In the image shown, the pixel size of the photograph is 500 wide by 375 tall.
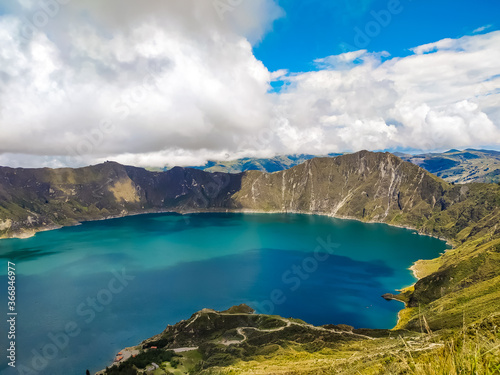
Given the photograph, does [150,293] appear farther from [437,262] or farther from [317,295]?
[437,262]

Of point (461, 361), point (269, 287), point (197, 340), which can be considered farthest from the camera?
point (269, 287)

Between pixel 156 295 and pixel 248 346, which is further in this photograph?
pixel 156 295

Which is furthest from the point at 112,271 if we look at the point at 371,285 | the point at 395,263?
the point at 395,263

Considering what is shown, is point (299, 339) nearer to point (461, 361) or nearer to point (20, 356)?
point (20, 356)

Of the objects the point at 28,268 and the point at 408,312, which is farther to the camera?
the point at 28,268

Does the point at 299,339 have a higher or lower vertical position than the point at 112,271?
lower

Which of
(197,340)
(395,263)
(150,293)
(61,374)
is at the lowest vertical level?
(61,374)

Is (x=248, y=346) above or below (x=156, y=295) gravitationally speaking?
below

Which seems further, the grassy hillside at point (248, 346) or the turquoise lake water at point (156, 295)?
the turquoise lake water at point (156, 295)

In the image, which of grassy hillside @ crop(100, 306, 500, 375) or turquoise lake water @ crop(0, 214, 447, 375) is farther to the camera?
turquoise lake water @ crop(0, 214, 447, 375)

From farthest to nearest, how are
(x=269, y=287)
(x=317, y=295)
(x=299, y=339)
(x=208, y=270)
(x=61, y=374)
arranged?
(x=208, y=270)
(x=269, y=287)
(x=317, y=295)
(x=299, y=339)
(x=61, y=374)

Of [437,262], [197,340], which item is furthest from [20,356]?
[437,262]
